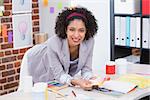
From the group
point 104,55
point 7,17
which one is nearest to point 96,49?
point 104,55

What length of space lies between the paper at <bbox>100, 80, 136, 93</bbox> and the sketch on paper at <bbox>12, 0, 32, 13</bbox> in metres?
1.95

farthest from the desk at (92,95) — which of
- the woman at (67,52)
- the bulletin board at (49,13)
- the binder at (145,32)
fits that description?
the bulletin board at (49,13)

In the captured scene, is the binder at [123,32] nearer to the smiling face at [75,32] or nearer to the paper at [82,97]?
the smiling face at [75,32]

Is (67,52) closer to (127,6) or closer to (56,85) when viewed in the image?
(56,85)

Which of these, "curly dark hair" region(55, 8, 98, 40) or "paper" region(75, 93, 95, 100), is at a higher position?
"curly dark hair" region(55, 8, 98, 40)

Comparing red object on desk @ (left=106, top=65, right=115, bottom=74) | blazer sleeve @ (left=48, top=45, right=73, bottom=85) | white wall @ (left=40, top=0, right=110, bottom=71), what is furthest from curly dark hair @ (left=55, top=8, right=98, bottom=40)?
white wall @ (left=40, top=0, right=110, bottom=71)

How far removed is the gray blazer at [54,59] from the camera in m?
2.28

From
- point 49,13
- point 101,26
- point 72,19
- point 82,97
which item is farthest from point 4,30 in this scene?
point 82,97

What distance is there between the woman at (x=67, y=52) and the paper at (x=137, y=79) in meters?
0.25

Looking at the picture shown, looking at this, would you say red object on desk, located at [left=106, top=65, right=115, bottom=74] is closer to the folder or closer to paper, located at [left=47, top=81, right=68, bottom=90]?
paper, located at [left=47, top=81, right=68, bottom=90]

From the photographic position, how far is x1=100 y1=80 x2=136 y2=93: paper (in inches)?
81.6

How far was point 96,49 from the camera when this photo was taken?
155 inches

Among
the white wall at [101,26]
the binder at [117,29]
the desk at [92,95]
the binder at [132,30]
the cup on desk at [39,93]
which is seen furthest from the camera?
the white wall at [101,26]

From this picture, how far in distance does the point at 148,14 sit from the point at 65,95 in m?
1.77
